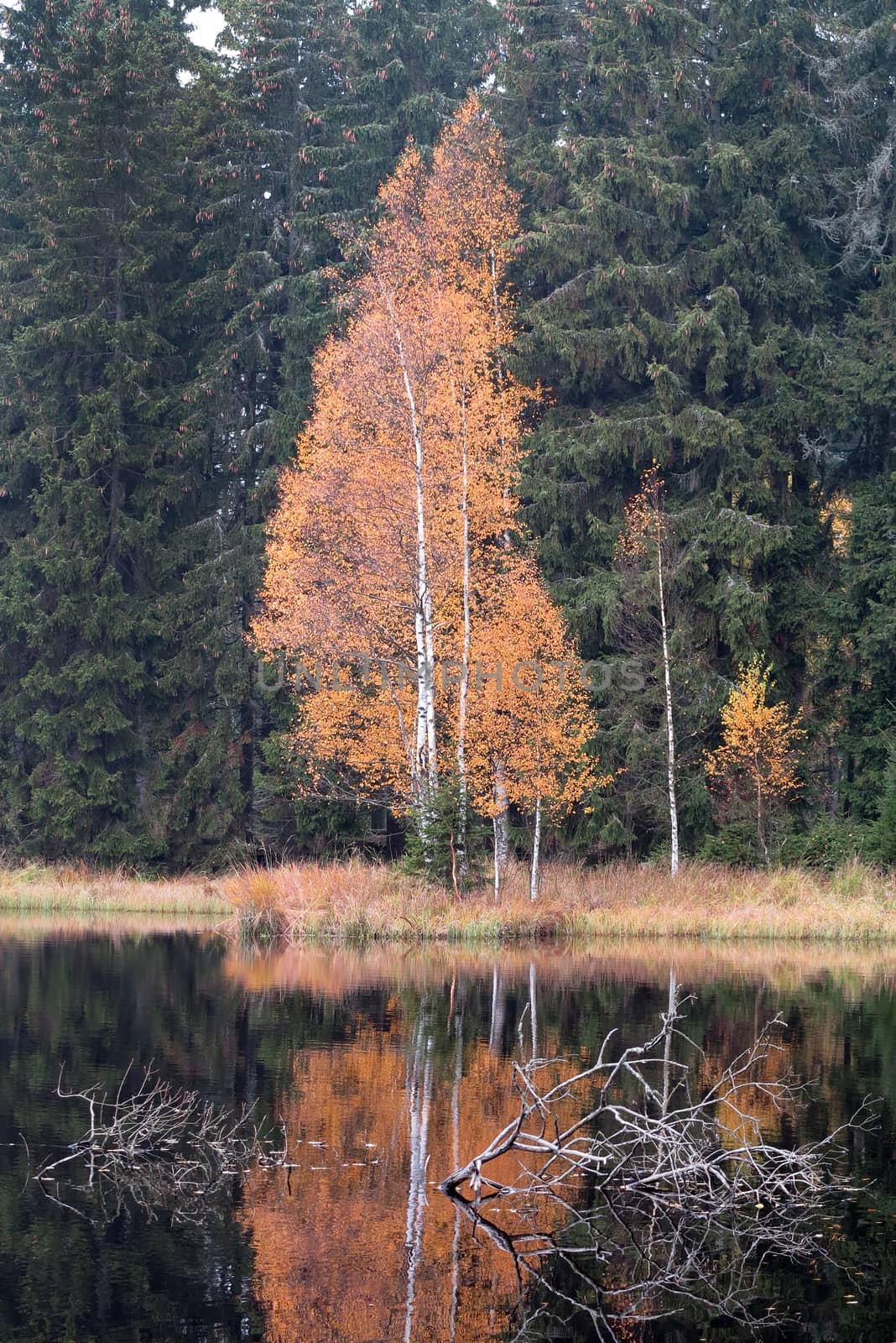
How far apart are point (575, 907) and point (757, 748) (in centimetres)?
640

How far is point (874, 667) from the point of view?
3438 cm

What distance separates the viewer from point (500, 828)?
34.6 m

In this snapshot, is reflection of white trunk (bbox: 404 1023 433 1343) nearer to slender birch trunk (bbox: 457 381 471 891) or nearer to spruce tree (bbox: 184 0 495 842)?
slender birch trunk (bbox: 457 381 471 891)

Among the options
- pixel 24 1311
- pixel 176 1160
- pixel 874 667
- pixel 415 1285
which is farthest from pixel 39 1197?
pixel 874 667

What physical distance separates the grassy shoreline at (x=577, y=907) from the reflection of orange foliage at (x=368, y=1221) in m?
13.1

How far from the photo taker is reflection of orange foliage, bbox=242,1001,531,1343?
A: 23.6ft

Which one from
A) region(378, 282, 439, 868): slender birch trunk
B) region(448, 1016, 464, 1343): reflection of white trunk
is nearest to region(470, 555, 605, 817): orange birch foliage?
region(378, 282, 439, 868): slender birch trunk

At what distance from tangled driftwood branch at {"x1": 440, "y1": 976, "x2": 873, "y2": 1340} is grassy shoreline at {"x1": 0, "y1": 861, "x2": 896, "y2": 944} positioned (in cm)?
1508

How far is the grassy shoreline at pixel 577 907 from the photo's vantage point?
1043 inches

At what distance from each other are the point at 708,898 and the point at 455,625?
715cm

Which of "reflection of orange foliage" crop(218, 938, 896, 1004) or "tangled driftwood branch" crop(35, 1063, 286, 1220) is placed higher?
"tangled driftwood branch" crop(35, 1063, 286, 1220)

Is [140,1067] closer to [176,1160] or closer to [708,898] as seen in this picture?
[176,1160]

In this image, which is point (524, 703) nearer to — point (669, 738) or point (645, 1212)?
point (669, 738)

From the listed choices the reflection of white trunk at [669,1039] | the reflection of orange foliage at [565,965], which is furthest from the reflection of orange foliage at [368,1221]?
the reflection of orange foliage at [565,965]
